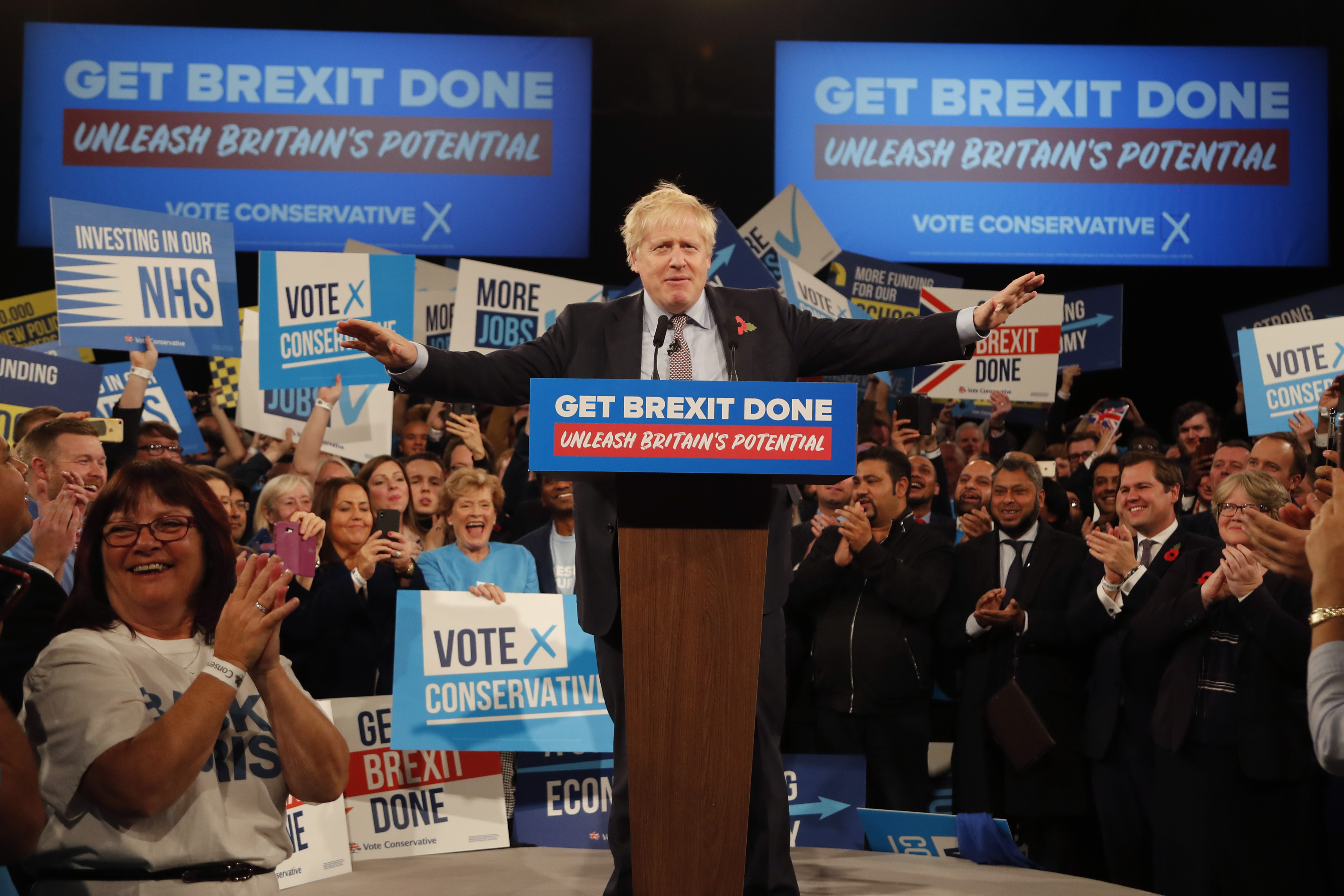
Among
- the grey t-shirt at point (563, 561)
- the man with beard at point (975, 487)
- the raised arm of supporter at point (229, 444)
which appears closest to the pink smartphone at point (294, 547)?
the grey t-shirt at point (563, 561)

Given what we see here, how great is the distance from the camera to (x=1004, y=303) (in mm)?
2648

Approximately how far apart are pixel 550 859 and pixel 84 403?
104 inches

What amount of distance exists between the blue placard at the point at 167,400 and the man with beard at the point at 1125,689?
166 inches

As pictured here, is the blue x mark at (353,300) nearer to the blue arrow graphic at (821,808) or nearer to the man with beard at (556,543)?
the man with beard at (556,543)

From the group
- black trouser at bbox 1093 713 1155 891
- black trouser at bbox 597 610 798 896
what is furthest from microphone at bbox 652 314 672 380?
black trouser at bbox 1093 713 1155 891

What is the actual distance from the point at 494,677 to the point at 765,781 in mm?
1754

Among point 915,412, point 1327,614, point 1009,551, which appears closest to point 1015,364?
point 915,412

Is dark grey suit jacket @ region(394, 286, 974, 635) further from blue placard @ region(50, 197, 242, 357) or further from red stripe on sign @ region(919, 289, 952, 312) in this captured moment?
red stripe on sign @ region(919, 289, 952, 312)

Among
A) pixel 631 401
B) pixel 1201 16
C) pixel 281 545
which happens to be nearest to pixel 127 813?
pixel 631 401

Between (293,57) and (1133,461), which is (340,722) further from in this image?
(293,57)

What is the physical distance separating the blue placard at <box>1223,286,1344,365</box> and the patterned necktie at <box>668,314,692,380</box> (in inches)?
242

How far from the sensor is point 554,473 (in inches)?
82.4

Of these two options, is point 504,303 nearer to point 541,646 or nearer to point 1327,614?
point 541,646

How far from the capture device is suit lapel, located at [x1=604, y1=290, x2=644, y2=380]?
2.66m
